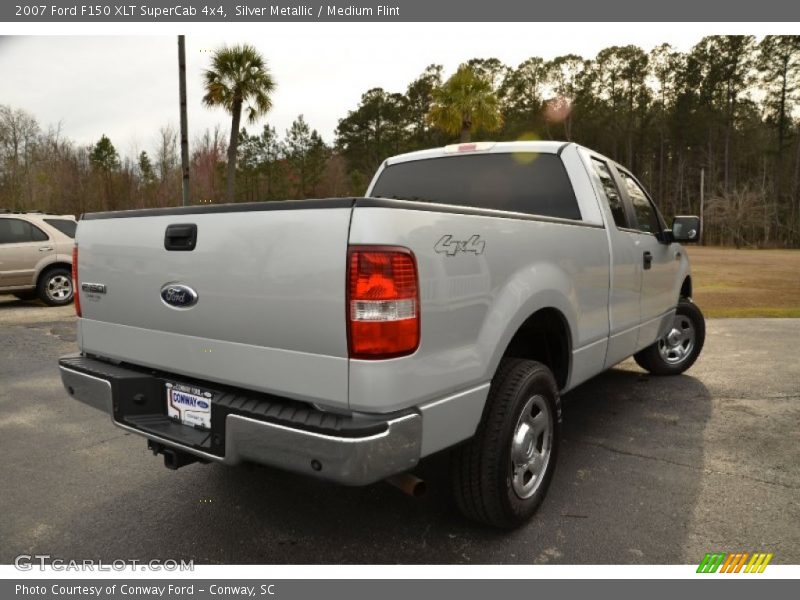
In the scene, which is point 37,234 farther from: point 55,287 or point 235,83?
point 235,83

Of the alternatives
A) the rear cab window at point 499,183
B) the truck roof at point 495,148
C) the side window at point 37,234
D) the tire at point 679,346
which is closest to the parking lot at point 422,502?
the tire at point 679,346

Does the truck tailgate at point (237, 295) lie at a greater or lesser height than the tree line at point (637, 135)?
lesser

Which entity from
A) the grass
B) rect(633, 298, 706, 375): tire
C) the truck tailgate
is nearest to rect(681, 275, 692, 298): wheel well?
rect(633, 298, 706, 375): tire

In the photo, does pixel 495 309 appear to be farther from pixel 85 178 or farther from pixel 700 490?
pixel 85 178

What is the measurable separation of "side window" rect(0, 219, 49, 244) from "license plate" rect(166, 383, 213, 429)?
10.3 m

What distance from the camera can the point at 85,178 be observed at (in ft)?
143

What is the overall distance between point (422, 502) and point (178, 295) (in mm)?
1625

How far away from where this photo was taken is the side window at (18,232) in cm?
1098

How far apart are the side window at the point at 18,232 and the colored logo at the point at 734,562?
11.9 metres

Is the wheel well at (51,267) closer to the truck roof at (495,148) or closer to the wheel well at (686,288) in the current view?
the truck roof at (495,148)

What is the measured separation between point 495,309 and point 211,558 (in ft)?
5.38

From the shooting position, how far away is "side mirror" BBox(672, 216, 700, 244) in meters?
4.88

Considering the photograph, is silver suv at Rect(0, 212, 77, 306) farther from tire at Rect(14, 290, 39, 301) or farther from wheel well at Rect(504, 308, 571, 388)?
wheel well at Rect(504, 308, 571, 388)

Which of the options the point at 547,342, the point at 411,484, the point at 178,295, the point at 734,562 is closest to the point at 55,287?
the point at 178,295
